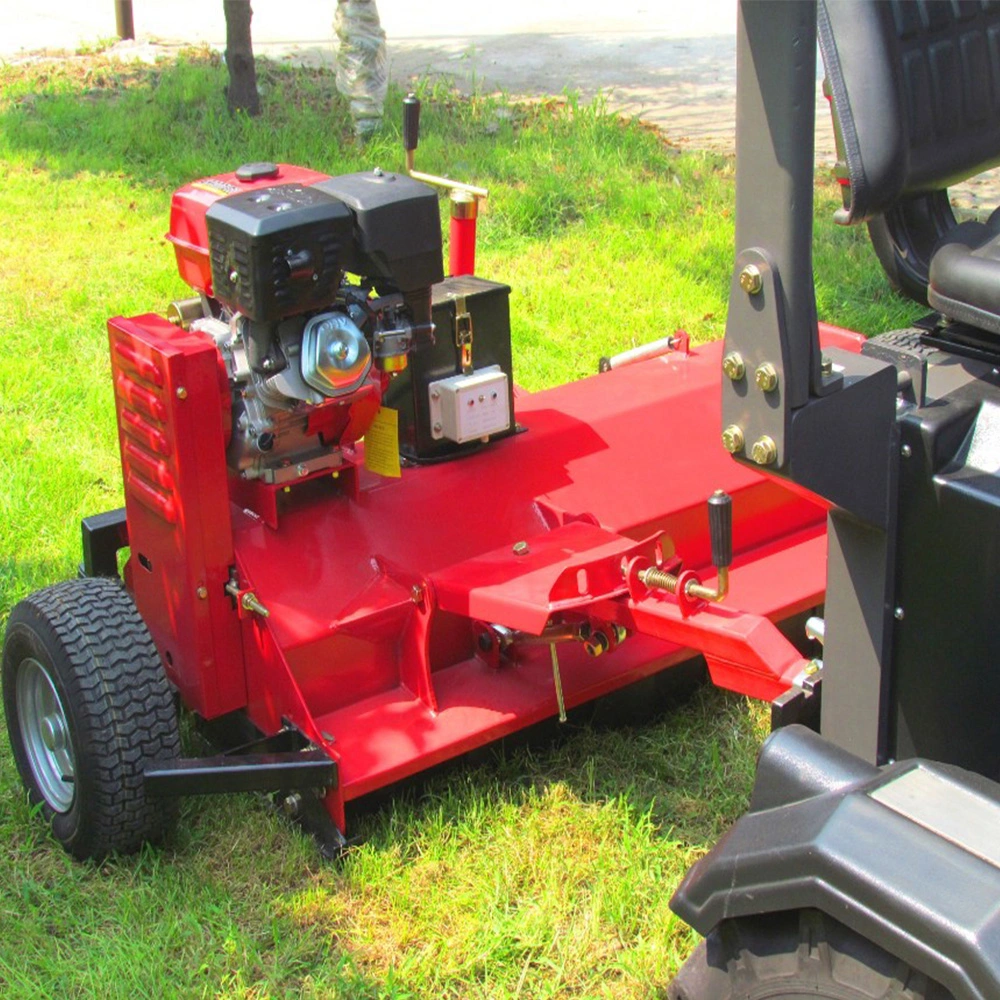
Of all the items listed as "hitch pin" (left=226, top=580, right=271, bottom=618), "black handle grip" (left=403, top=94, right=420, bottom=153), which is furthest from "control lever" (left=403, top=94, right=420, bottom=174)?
"hitch pin" (left=226, top=580, right=271, bottom=618)

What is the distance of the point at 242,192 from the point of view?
2480mm

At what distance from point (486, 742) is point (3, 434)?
7.43ft

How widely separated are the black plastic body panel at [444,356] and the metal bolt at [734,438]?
145cm

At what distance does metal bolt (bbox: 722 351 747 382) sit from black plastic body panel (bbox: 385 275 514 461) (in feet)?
4.74

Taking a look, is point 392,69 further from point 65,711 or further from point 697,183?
point 65,711

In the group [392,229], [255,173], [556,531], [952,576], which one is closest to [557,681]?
[556,531]

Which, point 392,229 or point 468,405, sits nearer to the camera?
point 392,229

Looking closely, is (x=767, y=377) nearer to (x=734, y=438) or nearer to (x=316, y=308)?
(x=734, y=438)

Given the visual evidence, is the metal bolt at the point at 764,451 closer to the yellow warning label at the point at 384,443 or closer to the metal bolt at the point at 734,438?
the metal bolt at the point at 734,438

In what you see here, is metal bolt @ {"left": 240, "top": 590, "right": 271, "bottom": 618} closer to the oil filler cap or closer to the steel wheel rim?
the steel wheel rim

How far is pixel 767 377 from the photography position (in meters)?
1.37

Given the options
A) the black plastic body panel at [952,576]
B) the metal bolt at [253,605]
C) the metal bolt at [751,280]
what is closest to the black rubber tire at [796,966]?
the black plastic body panel at [952,576]

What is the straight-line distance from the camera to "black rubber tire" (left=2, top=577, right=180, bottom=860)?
2.47 meters

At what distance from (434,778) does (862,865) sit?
1476 millimetres
